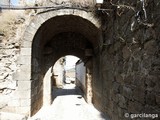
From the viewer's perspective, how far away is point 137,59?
10.2ft

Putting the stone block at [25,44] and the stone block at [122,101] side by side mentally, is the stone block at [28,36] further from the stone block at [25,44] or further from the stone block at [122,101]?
the stone block at [122,101]

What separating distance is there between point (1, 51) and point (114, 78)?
11.1 feet

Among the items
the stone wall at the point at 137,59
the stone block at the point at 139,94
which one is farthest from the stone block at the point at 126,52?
the stone block at the point at 139,94

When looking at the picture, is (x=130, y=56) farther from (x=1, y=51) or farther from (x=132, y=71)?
(x=1, y=51)

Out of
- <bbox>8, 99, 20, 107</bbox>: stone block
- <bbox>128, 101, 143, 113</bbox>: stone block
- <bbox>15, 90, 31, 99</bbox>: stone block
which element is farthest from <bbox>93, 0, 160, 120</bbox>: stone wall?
<bbox>8, 99, 20, 107</bbox>: stone block

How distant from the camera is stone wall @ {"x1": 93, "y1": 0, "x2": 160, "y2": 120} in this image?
2479 millimetres

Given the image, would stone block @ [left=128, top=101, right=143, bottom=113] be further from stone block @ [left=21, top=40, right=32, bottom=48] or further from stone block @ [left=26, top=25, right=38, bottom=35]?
stone block @ [left=26, top=25, right=38, bottom=35]

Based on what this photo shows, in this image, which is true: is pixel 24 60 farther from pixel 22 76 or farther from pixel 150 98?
pixel 150 98

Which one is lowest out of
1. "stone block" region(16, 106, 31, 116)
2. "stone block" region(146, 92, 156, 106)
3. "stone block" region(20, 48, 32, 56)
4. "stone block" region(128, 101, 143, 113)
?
"stone block" region(16, 106, 31, 116)

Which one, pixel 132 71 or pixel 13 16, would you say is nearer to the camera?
pixel 132 71

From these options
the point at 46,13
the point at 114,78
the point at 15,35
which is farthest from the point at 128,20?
the point at 15,35

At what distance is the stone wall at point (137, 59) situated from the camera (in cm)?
248

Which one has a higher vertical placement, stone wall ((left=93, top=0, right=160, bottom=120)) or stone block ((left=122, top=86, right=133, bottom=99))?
stone wall ((left=93, top=0, right=160, bottom=120))

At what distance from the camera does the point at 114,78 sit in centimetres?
473
